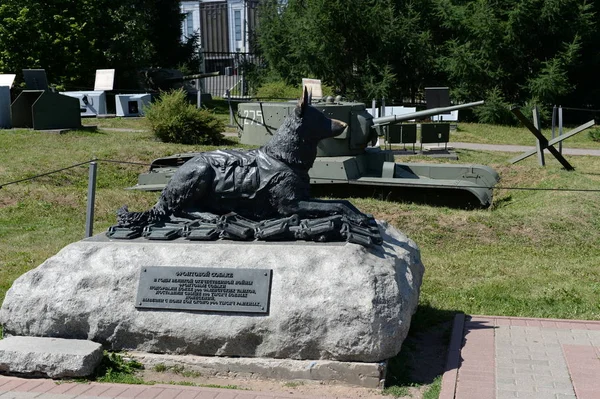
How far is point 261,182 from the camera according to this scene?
682cm

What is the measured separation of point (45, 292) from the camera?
255 inches

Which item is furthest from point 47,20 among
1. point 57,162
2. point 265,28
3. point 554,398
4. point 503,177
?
point 554,398

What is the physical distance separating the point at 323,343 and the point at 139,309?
151cm

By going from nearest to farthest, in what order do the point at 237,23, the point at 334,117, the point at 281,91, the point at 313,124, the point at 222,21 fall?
1. the point at 313,124
2. the point at 334,117
3. the point at 281,91
4. the point at 237,23
5. the point at 222,21

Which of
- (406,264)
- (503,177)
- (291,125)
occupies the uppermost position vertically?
(291,125)

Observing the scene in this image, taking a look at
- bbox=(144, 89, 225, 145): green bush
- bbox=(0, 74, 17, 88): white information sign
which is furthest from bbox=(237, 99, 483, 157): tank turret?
bbox=(0, 74, 17, 88): white information sign

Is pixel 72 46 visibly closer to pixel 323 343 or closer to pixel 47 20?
pixel 47 20

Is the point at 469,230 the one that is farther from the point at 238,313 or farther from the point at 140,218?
the point at 238,313

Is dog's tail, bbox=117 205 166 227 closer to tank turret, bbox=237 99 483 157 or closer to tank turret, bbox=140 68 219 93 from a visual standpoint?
tank turret, bbox=237 99 483 157

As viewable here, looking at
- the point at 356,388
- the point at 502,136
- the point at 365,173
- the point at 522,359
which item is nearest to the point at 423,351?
the point at 522,359

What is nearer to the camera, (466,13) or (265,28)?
(466,13)

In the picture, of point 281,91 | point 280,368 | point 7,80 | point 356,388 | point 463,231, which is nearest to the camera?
point 356,388

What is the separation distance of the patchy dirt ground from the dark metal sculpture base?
1053 mm

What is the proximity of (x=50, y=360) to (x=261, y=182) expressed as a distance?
7.25 feet
